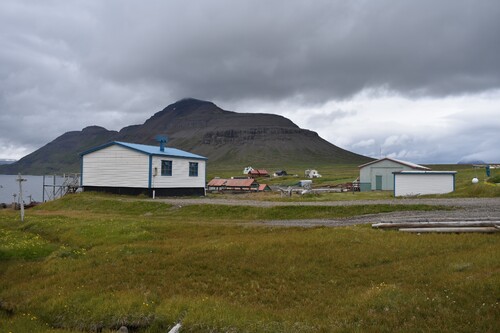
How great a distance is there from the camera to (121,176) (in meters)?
44.6

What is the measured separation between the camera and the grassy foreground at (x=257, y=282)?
9.45m

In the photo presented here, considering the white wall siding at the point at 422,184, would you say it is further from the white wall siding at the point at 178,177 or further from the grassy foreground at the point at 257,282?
the grassy foreground at the point at 257,282

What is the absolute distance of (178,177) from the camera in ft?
153

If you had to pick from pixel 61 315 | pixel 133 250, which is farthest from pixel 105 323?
pixel 133 250

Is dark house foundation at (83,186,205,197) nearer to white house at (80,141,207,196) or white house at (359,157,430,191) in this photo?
white house at (80,141,207,196)

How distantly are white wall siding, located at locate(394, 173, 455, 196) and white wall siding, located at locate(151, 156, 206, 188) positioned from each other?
2214 centimetres

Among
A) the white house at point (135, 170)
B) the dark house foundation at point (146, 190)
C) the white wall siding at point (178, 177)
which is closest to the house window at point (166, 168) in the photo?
the white house at point (135, 170)

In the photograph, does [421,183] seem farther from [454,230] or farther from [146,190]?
[146,190]

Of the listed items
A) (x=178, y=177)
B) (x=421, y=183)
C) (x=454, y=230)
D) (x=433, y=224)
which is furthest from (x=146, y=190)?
(x=454, y=230)

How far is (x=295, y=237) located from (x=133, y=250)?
681 cm

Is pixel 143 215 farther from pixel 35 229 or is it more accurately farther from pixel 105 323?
pixel 105 323

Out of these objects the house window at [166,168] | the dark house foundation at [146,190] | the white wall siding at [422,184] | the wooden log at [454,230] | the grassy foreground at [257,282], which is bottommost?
the grassy foreground at [257,282]

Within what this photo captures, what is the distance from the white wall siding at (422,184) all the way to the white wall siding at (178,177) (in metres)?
22.1

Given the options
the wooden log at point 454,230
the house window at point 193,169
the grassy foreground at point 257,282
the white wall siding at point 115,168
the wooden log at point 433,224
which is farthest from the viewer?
the house window at point 193,169
